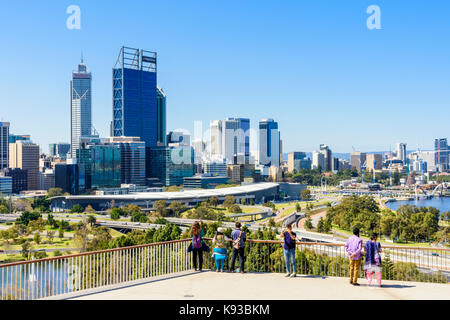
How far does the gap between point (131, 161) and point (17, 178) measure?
26915 millimetres

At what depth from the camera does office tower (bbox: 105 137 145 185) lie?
104312 millimetres

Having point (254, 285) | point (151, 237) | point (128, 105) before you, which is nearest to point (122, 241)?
point (151, 237)

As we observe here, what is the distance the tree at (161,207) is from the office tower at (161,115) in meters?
65.2

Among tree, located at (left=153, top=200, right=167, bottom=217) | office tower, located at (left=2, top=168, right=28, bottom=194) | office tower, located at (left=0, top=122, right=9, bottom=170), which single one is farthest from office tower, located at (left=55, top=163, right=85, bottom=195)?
tree, located at (left=153, top=200, right=167, bottom=217)

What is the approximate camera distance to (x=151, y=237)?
130 feet

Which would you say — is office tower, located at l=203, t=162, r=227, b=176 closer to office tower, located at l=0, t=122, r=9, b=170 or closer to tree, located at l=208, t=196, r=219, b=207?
office tower, located at l=0, t=122, r=9, b=170

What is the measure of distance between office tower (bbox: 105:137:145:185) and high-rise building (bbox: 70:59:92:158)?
90.9m

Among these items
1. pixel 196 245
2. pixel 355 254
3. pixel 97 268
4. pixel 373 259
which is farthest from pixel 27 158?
pixel 373 259

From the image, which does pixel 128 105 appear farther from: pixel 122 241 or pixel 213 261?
pixel 213 261

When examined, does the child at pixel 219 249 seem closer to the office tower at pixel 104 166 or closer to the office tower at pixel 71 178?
the office tower at pixel 104 166

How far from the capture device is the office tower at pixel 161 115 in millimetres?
136000

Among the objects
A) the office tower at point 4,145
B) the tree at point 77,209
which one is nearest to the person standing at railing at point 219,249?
the tree at point 77,209

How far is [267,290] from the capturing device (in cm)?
870
